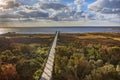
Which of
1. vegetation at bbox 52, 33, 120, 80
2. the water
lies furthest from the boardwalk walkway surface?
the water

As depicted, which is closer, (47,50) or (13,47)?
(13,47)

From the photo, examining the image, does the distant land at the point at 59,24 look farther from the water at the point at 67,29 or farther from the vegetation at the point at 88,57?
the vegetation at the point at 88,57

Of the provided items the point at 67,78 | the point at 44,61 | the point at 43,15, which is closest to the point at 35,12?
the point at 43,15

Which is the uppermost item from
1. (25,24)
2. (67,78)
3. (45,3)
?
(45,3)

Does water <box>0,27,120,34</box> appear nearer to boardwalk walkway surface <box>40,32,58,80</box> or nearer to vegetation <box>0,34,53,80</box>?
vegetation <box>0,34,53,80</box>

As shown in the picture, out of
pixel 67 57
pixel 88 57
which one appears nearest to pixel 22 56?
pixel 67 57

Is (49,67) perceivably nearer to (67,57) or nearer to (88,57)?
(67,57)

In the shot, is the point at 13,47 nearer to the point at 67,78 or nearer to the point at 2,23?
the point at 2,23
